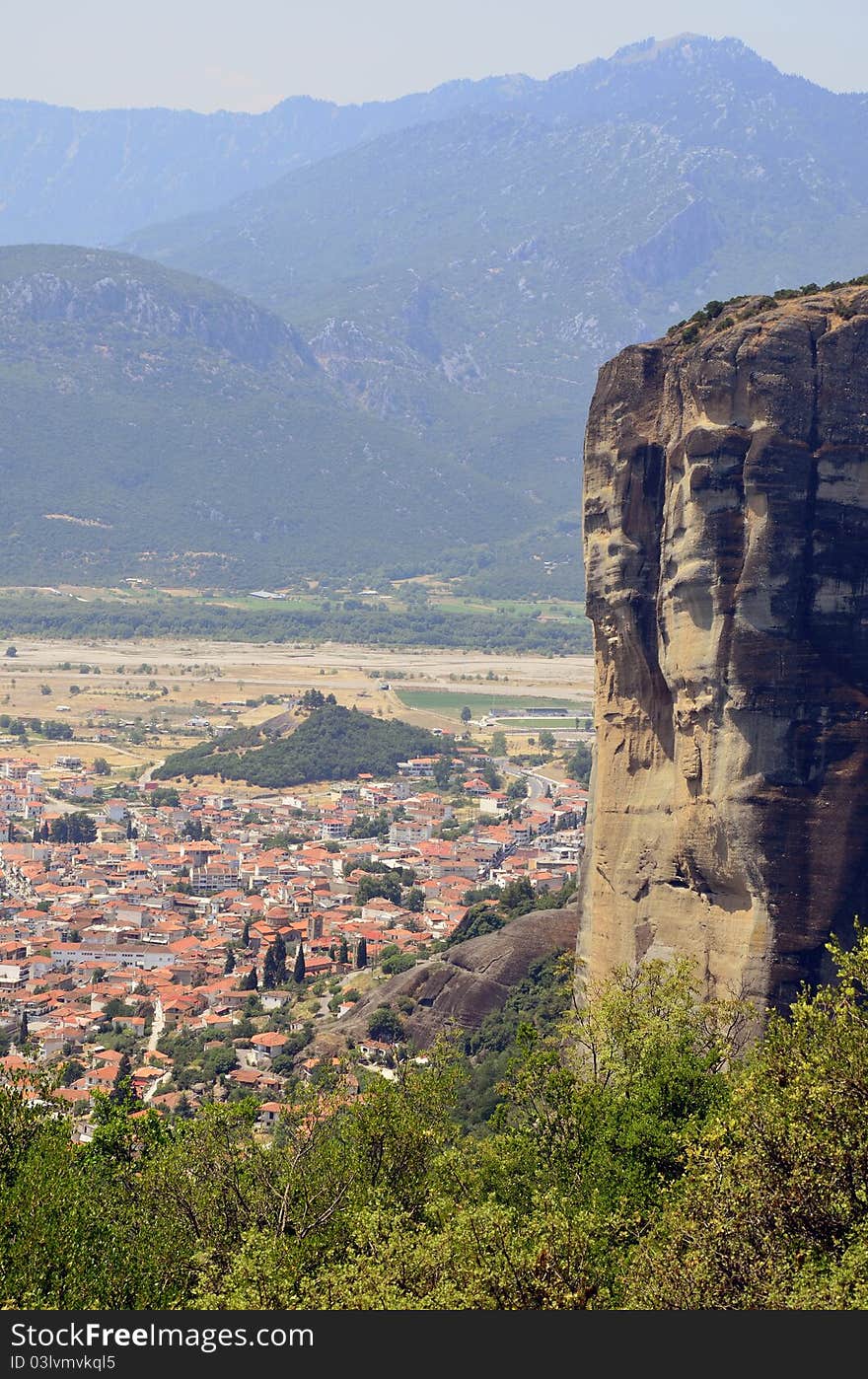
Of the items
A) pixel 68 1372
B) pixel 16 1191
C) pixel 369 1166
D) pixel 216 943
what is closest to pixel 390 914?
pixel 216 943

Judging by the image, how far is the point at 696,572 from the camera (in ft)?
141

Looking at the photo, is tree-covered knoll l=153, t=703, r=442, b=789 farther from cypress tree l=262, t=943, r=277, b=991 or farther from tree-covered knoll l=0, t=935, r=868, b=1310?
tree-covered knoll l=0, t=935, r=868, b=1310

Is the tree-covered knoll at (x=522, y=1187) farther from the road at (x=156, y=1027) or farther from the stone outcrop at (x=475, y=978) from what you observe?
the road at (x=156, y=1027)

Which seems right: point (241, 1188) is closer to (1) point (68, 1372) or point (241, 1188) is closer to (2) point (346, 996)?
(1) point (68, 1372)

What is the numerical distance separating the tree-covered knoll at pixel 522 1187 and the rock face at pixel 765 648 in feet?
5.78

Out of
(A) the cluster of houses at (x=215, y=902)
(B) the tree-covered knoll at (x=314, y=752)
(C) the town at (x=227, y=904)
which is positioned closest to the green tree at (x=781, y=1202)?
(C) the town at (x=227, y=904)

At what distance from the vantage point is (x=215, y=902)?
108375mm

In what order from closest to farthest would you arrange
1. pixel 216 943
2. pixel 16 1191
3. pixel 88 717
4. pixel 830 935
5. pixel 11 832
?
pixel 16 1191 < pixel 830 935 < pixel 216 943 < pixel 11 832 < pixel 88 717

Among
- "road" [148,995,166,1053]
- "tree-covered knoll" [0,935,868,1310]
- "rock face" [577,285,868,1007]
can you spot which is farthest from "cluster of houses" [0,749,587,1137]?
"rock face" [577,285,868,1007]

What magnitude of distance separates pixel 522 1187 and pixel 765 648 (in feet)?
42.3

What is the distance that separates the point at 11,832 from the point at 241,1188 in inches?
3953

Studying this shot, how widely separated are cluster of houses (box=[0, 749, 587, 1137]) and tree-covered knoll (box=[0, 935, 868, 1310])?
37.2ft

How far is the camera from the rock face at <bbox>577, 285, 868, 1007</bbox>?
136 ft

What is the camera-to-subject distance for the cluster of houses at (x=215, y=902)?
74.9m
